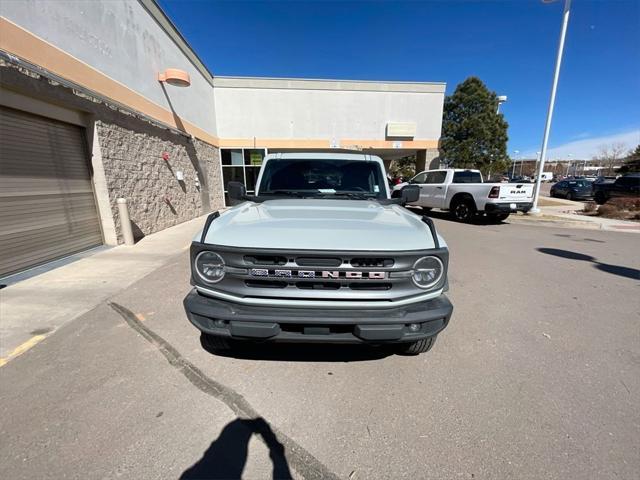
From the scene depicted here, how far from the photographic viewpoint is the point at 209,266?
209 cm

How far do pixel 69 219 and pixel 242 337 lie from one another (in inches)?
246

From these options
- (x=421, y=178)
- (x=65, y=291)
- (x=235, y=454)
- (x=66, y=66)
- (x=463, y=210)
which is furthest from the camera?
(x=421, y=178)

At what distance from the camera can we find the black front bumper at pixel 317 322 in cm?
195

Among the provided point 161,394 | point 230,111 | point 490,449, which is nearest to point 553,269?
point 490,449

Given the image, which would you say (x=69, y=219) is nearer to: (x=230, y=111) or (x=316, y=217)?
(x=316, y=217)

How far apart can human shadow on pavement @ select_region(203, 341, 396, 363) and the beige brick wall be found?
6.08 m

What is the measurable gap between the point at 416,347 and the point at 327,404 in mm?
912

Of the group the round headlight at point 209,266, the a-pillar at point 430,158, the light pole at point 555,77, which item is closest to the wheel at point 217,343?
the round headlight at point 209,266

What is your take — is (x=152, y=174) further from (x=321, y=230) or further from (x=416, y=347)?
(x=416, y=347)

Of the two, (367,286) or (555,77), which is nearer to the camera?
(367,286)

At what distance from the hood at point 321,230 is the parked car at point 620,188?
21.4 meters

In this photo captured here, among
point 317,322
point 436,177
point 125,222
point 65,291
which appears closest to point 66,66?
point 125,222

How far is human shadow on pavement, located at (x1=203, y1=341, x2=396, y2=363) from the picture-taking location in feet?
8.59

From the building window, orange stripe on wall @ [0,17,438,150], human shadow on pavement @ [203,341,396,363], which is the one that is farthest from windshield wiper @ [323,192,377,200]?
the building window
